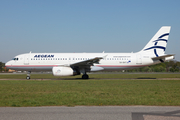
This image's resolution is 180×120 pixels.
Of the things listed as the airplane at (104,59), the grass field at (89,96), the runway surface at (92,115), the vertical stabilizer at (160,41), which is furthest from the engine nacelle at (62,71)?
the runway surface at (92,115)

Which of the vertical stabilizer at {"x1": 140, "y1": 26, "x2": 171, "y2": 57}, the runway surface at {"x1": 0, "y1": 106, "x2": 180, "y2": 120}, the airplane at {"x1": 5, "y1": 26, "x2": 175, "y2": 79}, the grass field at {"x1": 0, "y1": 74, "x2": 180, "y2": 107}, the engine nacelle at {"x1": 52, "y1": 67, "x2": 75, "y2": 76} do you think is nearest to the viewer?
the runway surface at {"x1": 0, "y1": 106, "x2": 180, "y2": 120}

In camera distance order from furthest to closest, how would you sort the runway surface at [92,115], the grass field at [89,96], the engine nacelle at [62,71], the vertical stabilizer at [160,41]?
the vertical stabilizer at [160,41], the engine nacelle at [62,71], the grass field at [89,96], the runway surface at [92,115]

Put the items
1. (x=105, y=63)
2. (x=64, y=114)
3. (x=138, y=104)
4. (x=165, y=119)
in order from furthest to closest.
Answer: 1. (x=105, y=63)
2. (x=138, y=104)
3. (x=64, y=114)
4. (x=165, y=119)

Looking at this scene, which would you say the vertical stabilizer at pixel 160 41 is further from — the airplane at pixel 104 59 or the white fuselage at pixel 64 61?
the white fuselage at pixel 64 61

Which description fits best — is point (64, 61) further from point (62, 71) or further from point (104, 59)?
point (104, 59)

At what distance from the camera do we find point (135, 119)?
249 inches

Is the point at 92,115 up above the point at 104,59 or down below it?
below

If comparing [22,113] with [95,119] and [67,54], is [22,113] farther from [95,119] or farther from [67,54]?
[67,54]

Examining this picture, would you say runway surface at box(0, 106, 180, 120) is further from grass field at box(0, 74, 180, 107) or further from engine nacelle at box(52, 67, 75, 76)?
engine nacelle at box(52, 67, 75, 76)

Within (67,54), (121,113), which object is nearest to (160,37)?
(67,54)

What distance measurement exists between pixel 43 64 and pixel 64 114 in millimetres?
23163

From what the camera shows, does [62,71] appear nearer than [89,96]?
No

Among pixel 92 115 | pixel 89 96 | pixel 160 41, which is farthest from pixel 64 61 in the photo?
pixel 92 115

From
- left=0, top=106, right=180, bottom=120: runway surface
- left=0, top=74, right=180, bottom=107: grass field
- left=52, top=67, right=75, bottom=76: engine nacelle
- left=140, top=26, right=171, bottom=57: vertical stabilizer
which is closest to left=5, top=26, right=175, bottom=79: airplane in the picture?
left=140, top=26, right=171, bottom=57: vertical stabilizer
